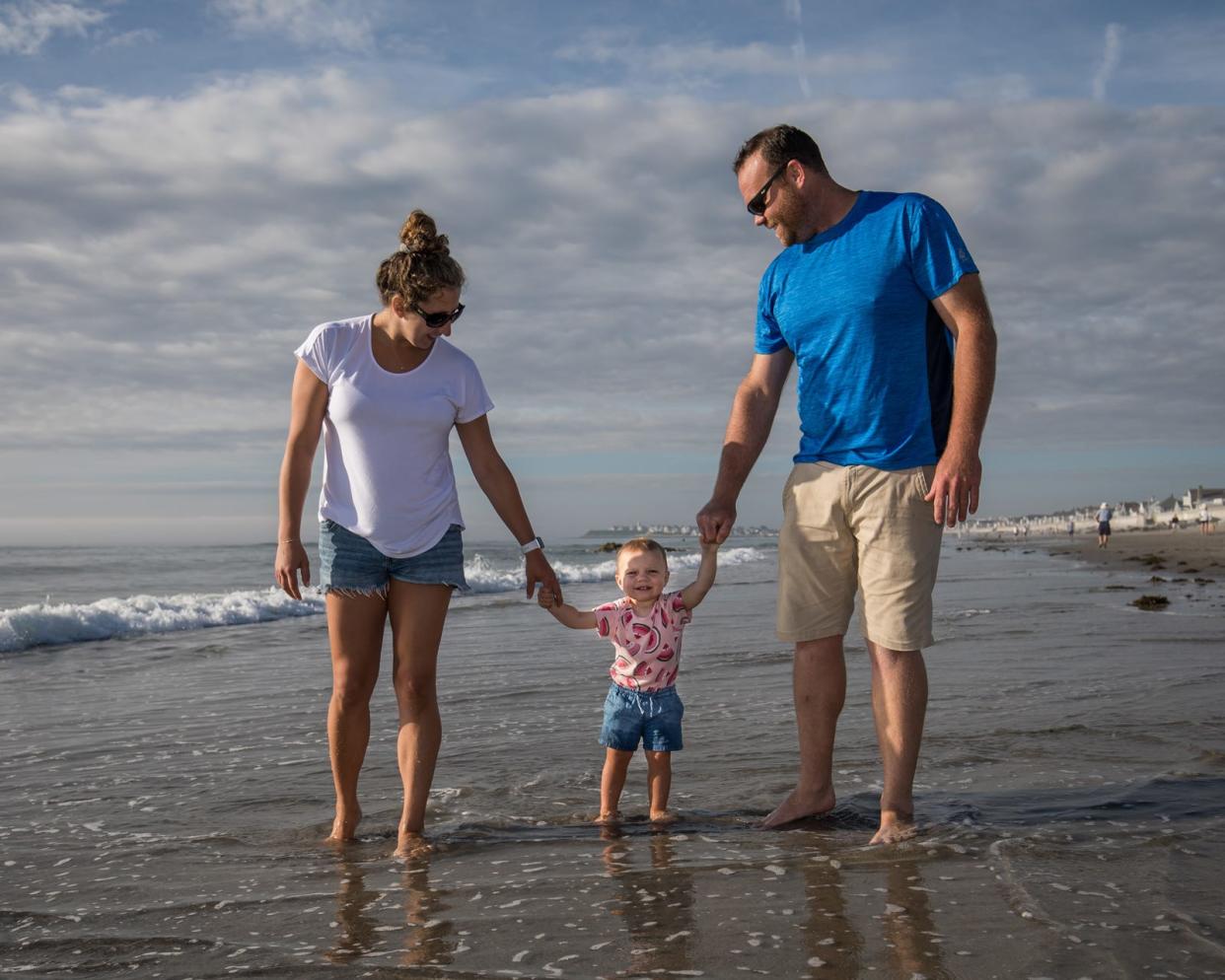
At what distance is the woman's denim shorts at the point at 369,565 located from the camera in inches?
146

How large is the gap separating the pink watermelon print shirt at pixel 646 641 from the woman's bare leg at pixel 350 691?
90 centimetres

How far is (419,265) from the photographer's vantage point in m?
3.63

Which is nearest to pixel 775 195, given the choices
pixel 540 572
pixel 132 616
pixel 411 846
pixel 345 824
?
pixel 540 572

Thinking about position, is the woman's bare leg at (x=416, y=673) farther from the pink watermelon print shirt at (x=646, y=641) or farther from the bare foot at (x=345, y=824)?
the pink watermelon print shirt at (x=646, y=641)

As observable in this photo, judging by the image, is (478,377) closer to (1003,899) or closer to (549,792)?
(549,792)

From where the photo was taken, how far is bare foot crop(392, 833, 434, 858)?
3510mm

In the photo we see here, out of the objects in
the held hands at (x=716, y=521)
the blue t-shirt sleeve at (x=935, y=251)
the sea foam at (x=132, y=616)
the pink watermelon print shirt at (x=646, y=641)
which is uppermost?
the blue t-shirt sleeve at (x=935, y=251)

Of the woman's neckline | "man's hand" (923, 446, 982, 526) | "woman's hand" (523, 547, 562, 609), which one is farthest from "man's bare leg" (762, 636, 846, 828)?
the woman's neckline

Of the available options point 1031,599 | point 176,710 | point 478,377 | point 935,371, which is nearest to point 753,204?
point 935,371

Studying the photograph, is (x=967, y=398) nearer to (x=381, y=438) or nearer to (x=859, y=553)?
(x=859, y=553)

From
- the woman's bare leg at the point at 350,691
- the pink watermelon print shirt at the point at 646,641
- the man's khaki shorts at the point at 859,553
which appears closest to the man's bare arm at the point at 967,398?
the man's khaki shorts at the point at 859,553

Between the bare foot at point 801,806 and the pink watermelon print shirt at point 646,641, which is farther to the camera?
the pink watermelon print shirt at point 646,641

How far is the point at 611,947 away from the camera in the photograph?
2.54 metres

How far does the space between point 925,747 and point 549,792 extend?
1.76 m
